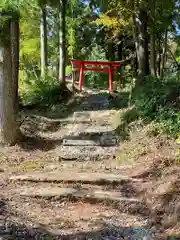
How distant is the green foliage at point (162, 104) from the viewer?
8.97 meters

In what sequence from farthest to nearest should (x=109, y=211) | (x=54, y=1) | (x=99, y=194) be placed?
(x=54, y=1), (x=99, y=194), (x=109, y=211)

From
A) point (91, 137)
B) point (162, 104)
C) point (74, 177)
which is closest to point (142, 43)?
point (162, 104)

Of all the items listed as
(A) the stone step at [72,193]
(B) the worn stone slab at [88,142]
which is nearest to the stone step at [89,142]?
(B) the worn stone slab at [88,142]

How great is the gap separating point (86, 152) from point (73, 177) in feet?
6.93

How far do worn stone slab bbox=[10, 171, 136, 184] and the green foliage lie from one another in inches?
76.8

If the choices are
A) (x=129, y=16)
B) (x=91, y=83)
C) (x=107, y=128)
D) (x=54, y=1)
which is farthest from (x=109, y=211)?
(x=91, y=83)

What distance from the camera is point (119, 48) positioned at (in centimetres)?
2572

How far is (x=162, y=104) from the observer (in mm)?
10008

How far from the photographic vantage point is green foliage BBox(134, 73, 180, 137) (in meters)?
8.97

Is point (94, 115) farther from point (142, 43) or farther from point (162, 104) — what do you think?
point (142, 43)

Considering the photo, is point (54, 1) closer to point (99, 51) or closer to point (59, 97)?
point (59, 97)

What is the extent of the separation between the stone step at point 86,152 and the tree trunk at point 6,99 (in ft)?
4.00

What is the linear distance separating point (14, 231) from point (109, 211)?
Result: 5.39ft

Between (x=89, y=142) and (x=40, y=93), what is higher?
(x=40, y=93)
